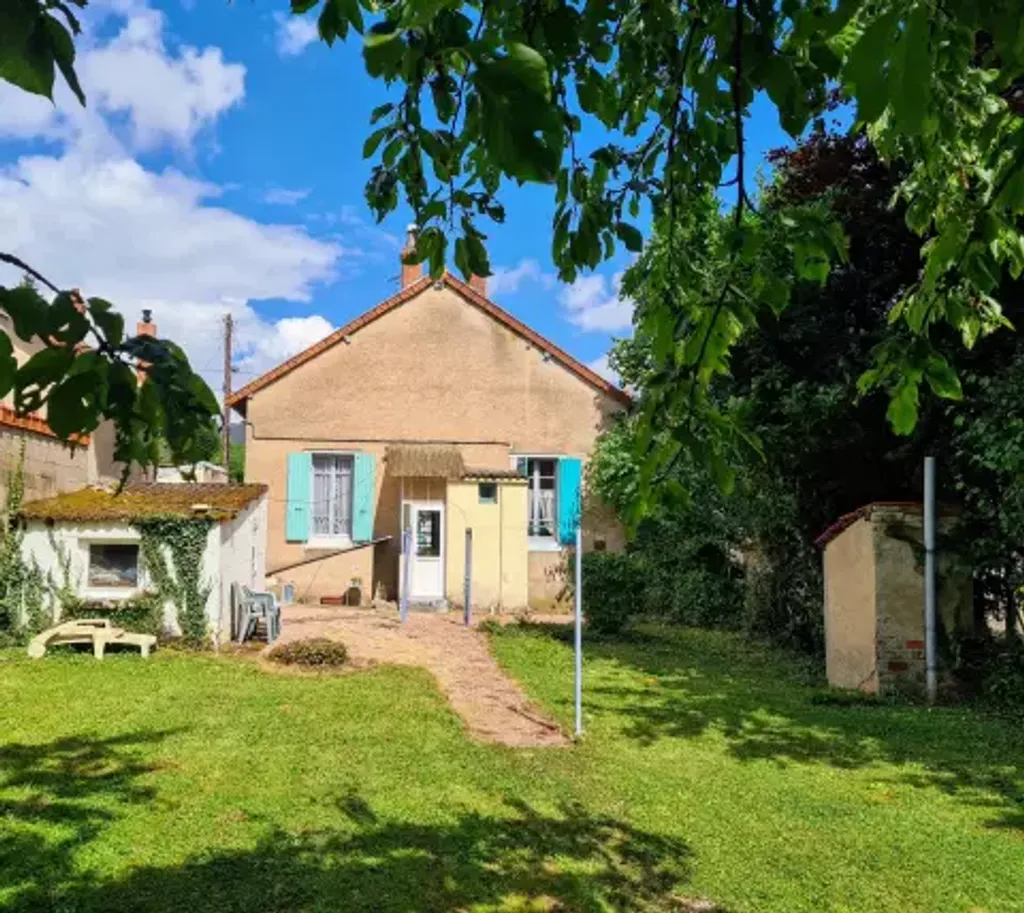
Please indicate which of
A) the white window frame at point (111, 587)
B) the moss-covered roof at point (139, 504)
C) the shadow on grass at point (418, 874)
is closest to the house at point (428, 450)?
the moss-covered roof at point (139, 504)

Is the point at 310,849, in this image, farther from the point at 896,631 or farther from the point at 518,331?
the point at 518,331

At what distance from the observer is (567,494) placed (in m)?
19.2

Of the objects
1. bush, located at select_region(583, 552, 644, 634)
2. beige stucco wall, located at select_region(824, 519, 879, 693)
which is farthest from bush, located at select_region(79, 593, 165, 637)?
beige stucco wall, located at select_region(824, 519, 879, 693)

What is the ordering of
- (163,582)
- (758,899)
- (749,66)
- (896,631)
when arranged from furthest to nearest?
(163,582) < (896,631) < (758,899) < (749,66)

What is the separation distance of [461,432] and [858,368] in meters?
10.1

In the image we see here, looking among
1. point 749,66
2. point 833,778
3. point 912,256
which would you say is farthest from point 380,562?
point 749,66

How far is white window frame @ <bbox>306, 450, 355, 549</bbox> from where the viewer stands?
18.7 meters

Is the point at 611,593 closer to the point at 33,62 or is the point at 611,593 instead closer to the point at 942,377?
the point at 942,377

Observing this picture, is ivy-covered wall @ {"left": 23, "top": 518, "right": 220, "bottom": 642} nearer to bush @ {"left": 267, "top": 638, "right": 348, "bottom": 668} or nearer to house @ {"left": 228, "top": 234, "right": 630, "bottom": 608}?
bush @ {"left": 267, "top": 638, "right": 348, "bottom": 668}

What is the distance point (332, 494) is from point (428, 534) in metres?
2.44

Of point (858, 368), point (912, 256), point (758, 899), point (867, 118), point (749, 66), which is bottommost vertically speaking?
point (758, 899)

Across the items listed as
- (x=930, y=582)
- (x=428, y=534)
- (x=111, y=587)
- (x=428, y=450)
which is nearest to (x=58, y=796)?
(x=111, y=587)

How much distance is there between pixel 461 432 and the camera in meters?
19.3

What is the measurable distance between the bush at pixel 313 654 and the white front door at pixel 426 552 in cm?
672
